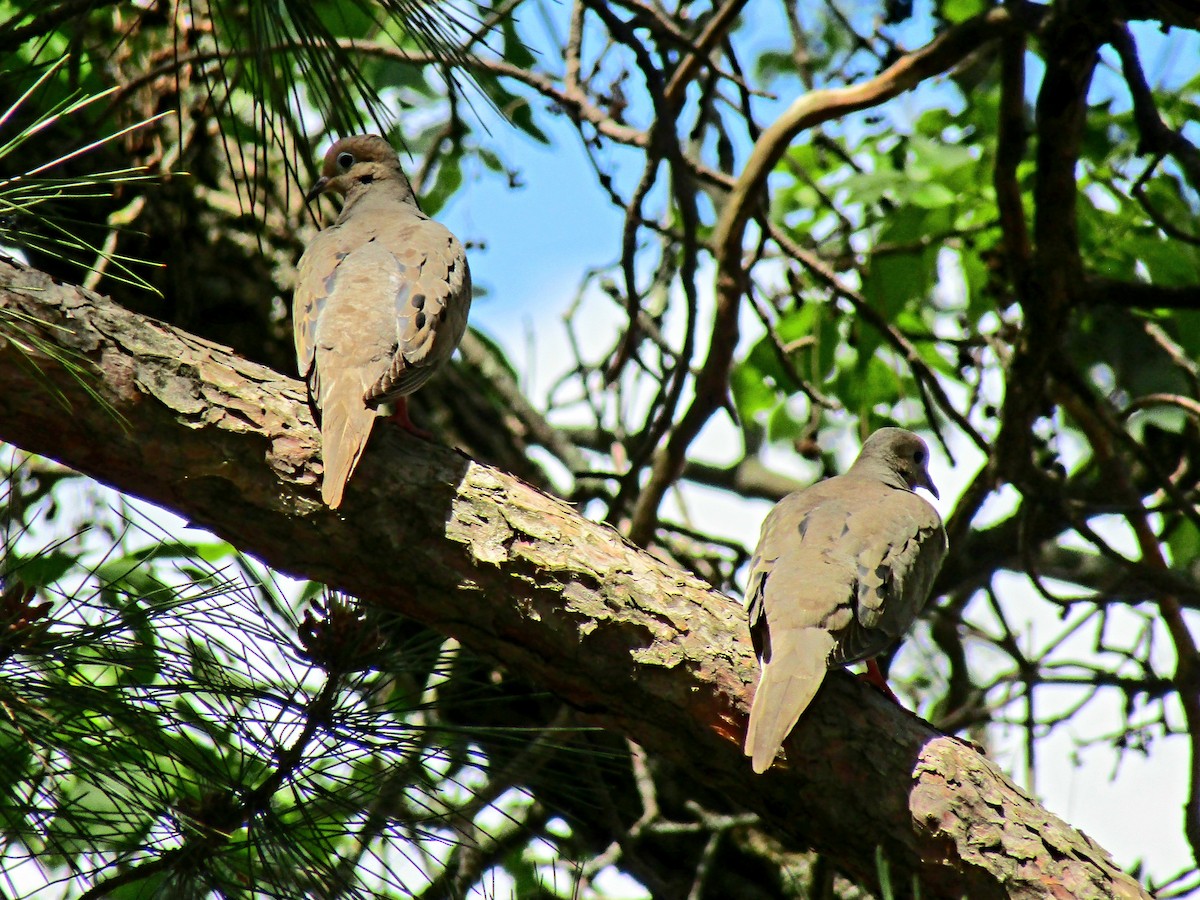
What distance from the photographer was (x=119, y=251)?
14.5ft

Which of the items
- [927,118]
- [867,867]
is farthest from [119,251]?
[867,867]

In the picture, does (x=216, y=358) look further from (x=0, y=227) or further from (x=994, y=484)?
(x=994, y=484)

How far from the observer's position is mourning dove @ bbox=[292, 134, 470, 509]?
8.30 feet

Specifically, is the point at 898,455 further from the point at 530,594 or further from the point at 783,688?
the point at 530,594

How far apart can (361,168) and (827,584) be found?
2269mm

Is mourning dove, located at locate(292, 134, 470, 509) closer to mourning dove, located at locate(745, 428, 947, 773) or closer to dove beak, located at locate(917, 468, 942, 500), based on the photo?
mourning dove, located at locate(745, 428, 947, 773)

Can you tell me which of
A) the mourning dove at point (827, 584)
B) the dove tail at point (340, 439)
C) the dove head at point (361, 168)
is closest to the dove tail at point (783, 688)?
A: the mourning dove at point (827, 584)

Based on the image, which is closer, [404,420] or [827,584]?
[827,584]

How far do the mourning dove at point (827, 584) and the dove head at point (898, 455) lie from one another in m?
0.46

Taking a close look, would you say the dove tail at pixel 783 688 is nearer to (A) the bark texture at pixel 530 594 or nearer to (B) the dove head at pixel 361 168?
(A) the bark texture at pixel 530 594

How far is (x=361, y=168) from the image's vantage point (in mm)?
4113

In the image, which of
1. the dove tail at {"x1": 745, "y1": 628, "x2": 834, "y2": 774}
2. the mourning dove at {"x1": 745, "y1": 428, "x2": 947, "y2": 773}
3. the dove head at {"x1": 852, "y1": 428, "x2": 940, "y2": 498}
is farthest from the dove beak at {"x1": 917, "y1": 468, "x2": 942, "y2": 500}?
the dove tail at {"x1": 745, "y1": 628, "x2": 834, "y2": 774}

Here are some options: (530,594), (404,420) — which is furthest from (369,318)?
(530,594)

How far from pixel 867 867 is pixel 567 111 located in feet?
8.43
